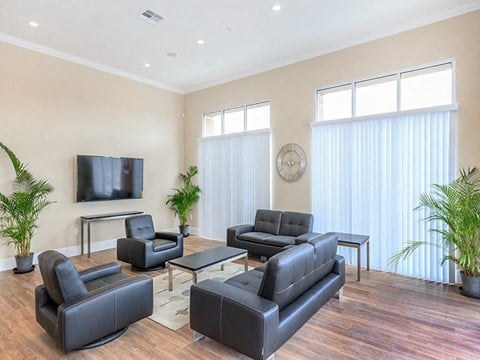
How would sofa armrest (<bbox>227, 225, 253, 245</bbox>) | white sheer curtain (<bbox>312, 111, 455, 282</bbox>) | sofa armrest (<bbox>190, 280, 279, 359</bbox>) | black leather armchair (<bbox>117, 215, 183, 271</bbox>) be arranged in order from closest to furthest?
sofa armrest (<bbox>190, 280, 279, 359</bbox>), white sheer curtain (<bbox>312, 111, 455, 282</bbox>), black leather armchair (<bbox>117, 215, 183, 271</bbox>), sofa armrest (<bbox>227, 225, 253, 245</bbox>)

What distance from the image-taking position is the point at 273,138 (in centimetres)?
619

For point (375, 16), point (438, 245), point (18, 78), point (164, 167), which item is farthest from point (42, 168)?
point (438, 245)

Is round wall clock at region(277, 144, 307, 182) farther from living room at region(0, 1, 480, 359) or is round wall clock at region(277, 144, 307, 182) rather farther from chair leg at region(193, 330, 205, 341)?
chair leg at region(193, 330, 205, 341)

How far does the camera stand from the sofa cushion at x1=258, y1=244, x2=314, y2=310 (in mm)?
2291

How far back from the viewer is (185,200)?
7.38m

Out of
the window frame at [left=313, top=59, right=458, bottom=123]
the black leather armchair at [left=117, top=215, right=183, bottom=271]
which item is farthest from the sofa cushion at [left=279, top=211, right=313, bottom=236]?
the black leather armchair at [left=117, top=215, right=183, bottom=271]

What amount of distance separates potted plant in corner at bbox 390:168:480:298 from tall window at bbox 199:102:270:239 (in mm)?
3260

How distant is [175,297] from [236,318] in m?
1.75

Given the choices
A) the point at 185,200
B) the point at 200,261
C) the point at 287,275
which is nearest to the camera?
the point at 287,275

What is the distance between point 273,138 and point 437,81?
303 centimetres

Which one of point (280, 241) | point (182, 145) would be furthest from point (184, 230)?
point (280, 241)

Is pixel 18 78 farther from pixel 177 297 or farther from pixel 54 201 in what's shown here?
pixel 177 297

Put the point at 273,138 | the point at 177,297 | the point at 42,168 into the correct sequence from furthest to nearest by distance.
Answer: the point at 273,138 → the point at 42,168 → the point at 177,297

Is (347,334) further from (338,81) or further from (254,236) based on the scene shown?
(338,81)
